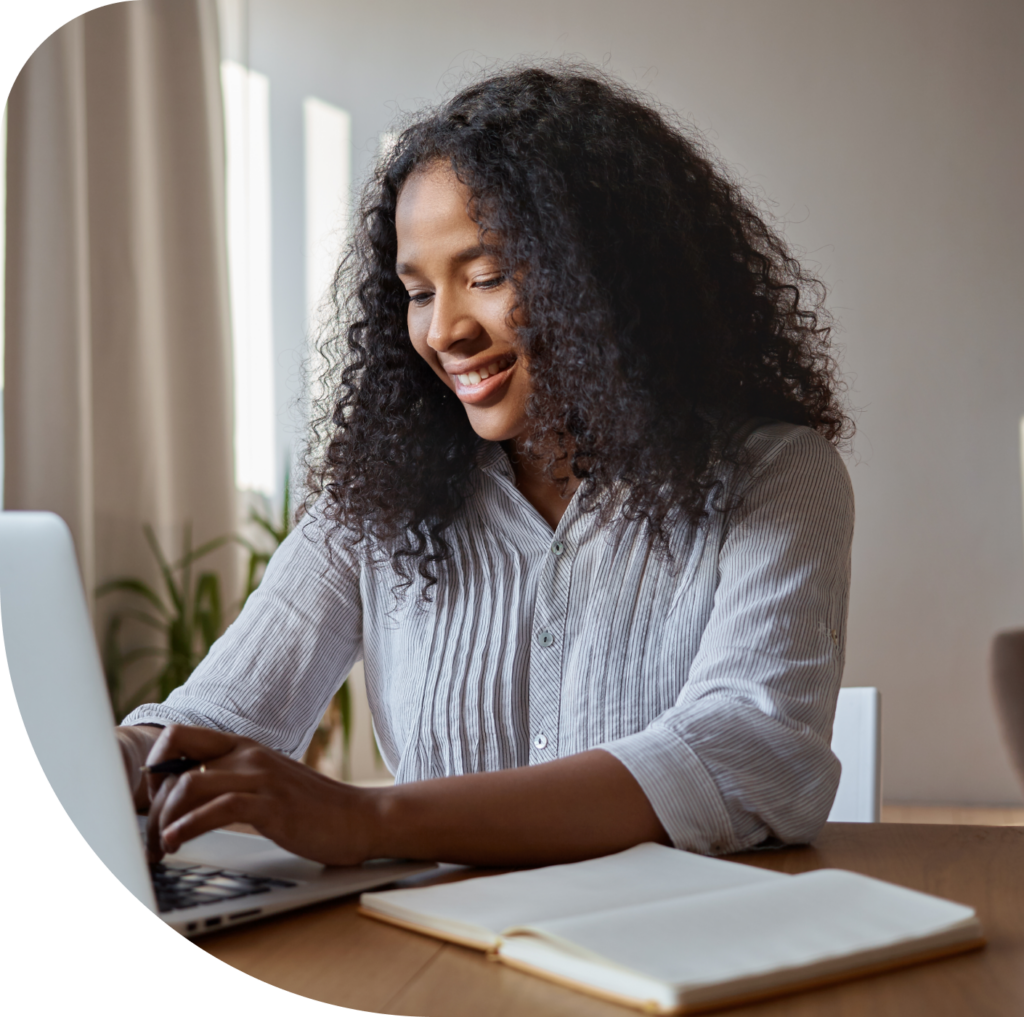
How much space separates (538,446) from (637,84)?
3.53 meters

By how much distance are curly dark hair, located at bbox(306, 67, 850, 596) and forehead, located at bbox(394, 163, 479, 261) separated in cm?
1

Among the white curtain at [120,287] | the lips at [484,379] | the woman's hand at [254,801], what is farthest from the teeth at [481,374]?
the white curtain at [120,287]

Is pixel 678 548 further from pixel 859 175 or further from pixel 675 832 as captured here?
pixel 859 175

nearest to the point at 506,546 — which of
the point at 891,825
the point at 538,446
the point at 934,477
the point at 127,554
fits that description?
the point at 538,446

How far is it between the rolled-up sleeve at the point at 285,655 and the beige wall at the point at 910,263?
127 inches

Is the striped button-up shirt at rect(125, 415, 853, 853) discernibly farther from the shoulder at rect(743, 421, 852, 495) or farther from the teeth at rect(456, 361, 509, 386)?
the teeth at rect(456, 361, 509, 386)

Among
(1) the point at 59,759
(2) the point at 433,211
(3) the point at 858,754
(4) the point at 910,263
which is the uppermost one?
(4) the point at 910,263

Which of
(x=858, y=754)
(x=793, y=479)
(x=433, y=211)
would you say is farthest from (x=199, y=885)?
(x=858, y=754)

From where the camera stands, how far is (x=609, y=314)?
119 cm

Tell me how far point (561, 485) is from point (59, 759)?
803 millimetres

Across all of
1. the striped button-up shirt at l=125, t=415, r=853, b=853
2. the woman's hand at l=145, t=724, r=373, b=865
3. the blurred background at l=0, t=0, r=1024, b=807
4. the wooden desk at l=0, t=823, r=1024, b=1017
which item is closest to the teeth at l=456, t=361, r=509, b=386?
the striped button-up shirt at l=125, t=415, r=853, b=853

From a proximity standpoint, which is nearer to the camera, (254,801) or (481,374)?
(254,801)

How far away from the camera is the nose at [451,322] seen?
1.27 meters

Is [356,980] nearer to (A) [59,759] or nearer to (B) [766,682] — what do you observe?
(A) [59,759]
